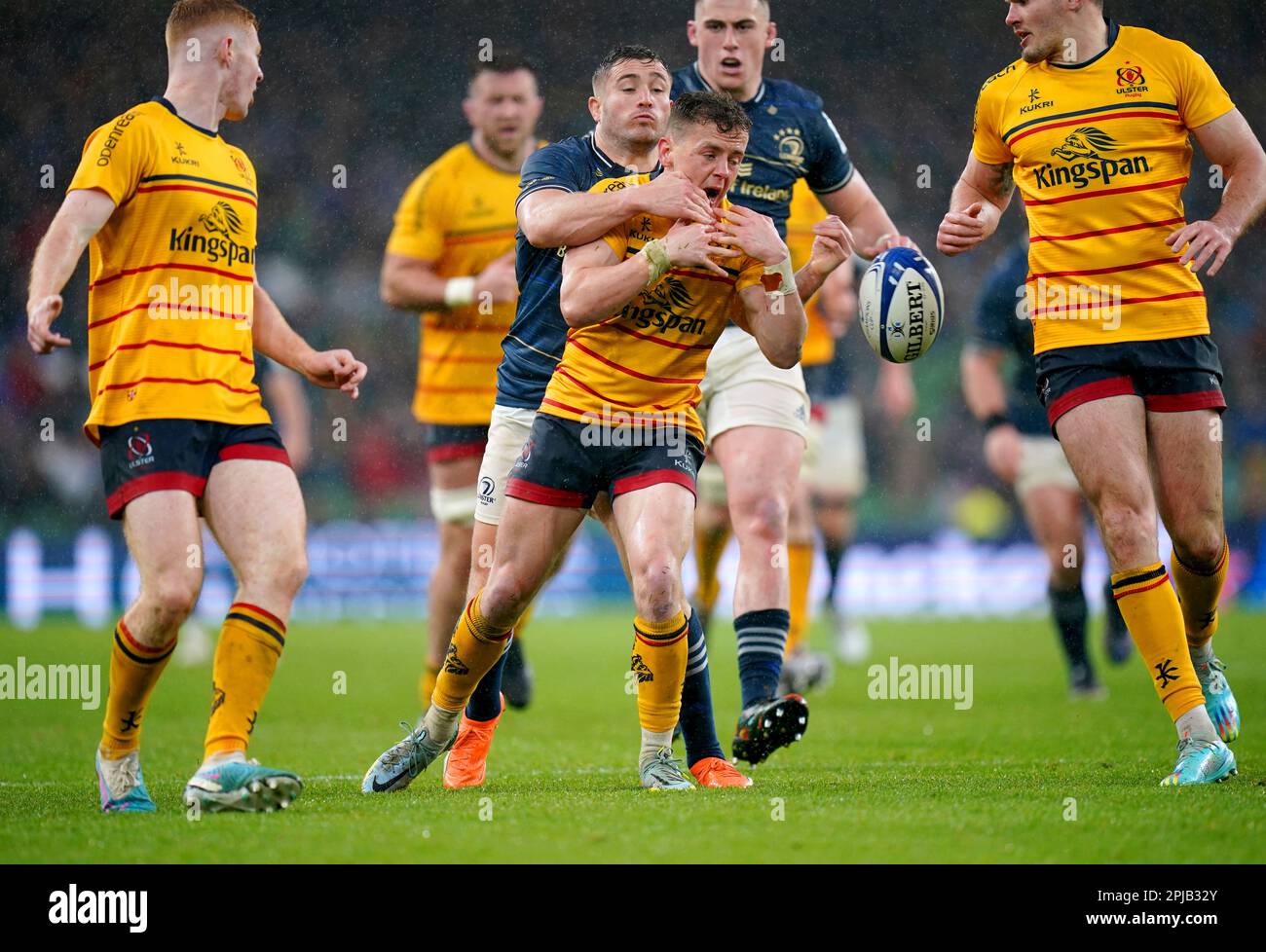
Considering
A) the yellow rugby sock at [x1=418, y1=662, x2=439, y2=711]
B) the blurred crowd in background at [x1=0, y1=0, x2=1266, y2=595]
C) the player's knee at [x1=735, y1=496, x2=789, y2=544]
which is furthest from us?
the blurred crowd in background at [x1=0, y1=0, x2=1266, y2=595]

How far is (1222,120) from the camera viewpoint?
4.95 m

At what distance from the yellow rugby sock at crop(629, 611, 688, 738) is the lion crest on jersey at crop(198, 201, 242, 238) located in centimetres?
168

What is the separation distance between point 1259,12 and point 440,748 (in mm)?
13682

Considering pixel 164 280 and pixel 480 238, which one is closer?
pixel 164 280

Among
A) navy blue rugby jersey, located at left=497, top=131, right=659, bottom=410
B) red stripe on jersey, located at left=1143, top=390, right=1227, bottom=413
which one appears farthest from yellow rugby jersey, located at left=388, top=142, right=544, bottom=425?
red stripe on jersey, located at left=1143, top=390, right=1227, bottom=413

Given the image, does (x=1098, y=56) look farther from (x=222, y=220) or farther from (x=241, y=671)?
(x=241, y=671)

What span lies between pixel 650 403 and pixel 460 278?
268 cm

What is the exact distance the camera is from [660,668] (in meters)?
4.61

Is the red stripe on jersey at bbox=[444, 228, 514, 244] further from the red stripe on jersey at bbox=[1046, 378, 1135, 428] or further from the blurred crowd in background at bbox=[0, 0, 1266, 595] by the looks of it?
the blurred crowd in background at bbox=[0, 0, 1266, 595]

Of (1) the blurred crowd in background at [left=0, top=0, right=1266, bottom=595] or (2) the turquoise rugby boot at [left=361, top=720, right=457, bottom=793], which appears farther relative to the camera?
(1) the blurred crowd in background at [left=0, top=0, right=1266, bottom=595]

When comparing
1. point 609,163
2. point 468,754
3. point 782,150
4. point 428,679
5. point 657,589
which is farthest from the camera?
point 428,679

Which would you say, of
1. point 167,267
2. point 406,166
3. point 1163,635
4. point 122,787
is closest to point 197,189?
point 167,267

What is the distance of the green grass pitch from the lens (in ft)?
11.7
